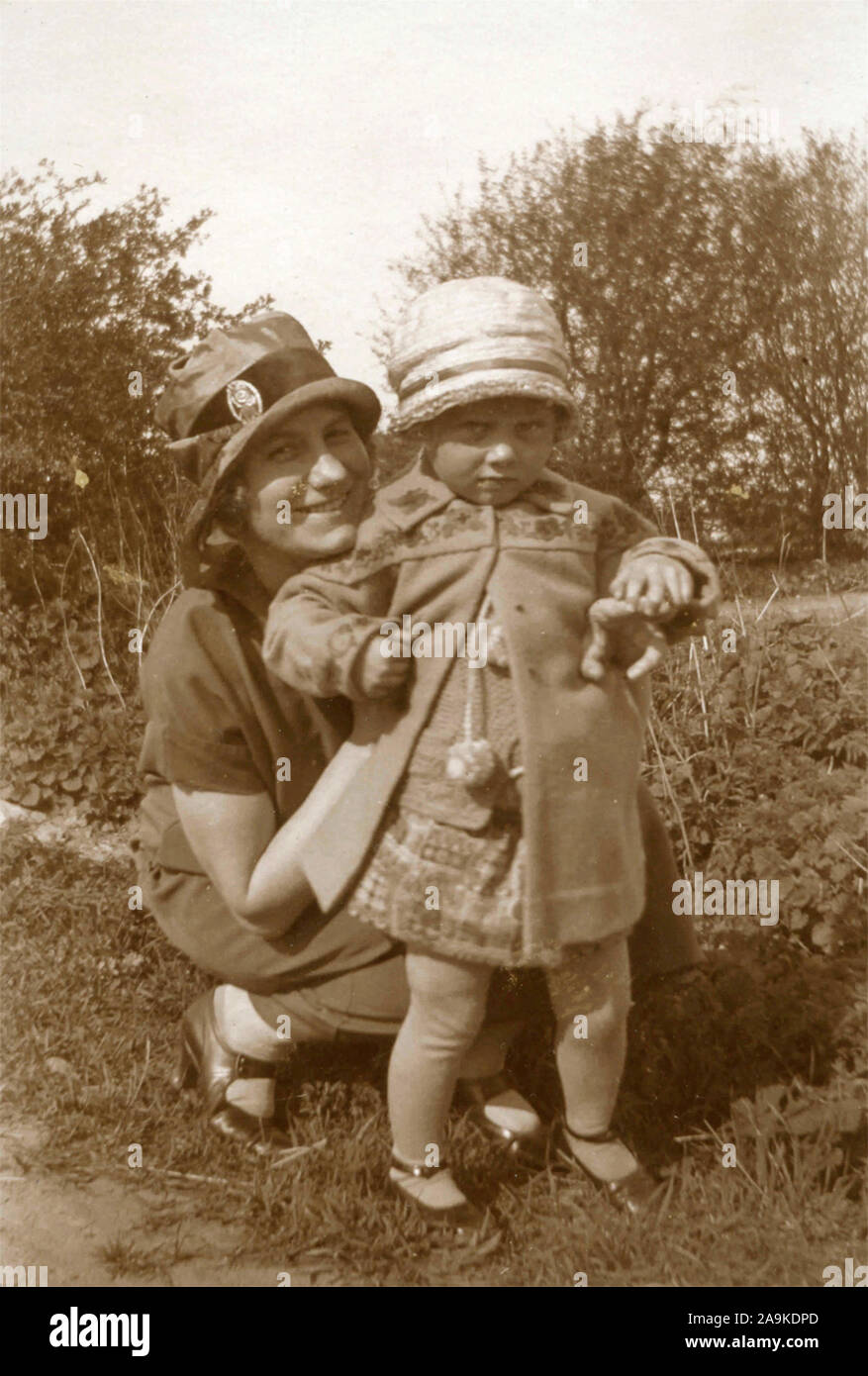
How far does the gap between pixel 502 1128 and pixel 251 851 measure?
0.89 m

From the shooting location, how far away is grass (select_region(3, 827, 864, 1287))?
9.95 ft

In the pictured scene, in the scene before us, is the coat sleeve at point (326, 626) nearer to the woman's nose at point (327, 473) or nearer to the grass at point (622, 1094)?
the woman's nose at point (327, 473)

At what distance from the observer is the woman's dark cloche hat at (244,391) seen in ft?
10.1

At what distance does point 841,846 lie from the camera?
4199mm

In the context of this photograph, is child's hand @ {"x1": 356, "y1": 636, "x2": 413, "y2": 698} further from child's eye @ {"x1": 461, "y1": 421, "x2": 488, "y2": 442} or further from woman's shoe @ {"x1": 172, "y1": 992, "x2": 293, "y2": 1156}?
woman's shoe @ {"x1": 172, "y1": 992, "x2": 293, "y2": 1156}

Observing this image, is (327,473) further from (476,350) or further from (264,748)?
(264,748)

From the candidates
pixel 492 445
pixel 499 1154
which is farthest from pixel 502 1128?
pixel 492 445

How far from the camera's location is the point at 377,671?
9.06 ft

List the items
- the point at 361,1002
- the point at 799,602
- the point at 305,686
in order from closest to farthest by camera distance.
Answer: the point at 305,686 < the point at 361,1002 < the point at 799,602

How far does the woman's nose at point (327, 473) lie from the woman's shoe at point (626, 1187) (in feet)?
4.96

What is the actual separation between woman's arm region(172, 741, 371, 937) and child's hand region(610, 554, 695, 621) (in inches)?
31.7
